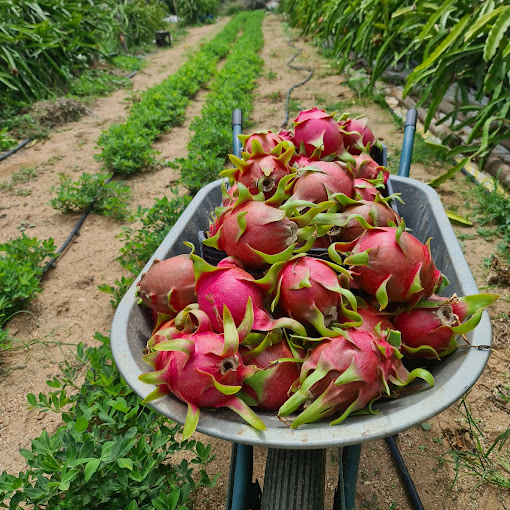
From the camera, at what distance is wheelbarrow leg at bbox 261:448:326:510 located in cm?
112

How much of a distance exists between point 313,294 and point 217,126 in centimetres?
445

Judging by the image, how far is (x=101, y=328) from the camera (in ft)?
8.78

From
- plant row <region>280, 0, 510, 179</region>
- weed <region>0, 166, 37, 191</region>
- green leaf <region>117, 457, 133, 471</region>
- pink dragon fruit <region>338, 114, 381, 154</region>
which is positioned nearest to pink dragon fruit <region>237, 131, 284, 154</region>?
pink dragon fruit <region>338, 114, 381, 154</region>

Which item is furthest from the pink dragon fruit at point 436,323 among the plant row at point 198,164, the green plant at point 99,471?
the plant row at point 198,164

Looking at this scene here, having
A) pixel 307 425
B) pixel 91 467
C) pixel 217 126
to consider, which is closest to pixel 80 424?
pixel 91 467

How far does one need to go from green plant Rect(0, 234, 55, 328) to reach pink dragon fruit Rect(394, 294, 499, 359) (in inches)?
90.3

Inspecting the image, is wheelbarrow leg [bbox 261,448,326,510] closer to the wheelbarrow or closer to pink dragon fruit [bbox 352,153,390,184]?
the wheelbarrow

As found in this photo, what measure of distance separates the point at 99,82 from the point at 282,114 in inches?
157

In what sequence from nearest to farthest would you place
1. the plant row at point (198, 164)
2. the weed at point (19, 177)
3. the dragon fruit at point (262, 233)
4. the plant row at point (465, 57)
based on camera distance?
the dragon fruit at point (262, 233) < the plant row at point (198, 164) < the plant row at point (465, 57) < the weed at point (19, 177)

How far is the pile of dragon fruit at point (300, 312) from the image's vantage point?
93 cm

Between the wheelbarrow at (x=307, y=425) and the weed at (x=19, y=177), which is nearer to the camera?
the wheelbarrow at (x=307, y=425)

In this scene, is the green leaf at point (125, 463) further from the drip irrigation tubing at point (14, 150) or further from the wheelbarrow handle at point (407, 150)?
the drip irrigation tubing at point (14, 150)

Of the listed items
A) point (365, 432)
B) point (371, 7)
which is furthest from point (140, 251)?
point (371, 7)

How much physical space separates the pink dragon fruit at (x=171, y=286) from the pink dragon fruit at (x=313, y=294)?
251 millimetres
